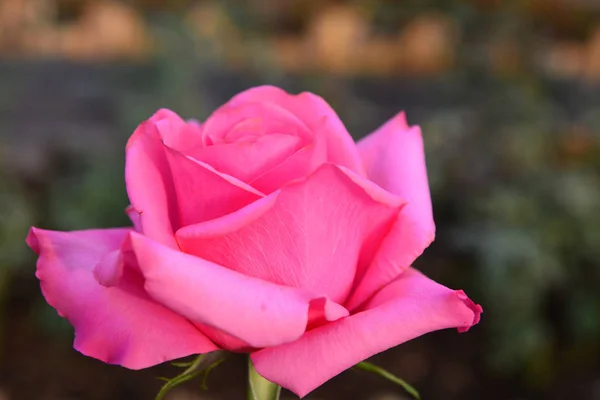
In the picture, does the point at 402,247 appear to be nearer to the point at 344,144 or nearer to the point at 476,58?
the point at 344,144

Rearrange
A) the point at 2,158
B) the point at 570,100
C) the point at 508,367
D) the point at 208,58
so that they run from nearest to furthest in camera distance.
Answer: the point at 508,367
the point at 2,158
the point at 208,58
the point at 570,100

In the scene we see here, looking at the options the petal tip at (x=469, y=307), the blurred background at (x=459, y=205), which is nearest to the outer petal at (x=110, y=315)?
the petal tip at (x=469, y=307)

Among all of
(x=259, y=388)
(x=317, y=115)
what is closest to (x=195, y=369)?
(x=259, y=388)

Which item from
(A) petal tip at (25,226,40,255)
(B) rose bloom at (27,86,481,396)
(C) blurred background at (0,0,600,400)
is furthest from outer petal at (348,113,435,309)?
(C) blurred background at (0,0,600,400)

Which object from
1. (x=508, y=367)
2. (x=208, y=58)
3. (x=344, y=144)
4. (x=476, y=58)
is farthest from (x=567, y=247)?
(x=344, y=144)

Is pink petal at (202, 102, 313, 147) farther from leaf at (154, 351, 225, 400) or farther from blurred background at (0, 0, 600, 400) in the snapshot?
blurred background at (0, 0, 600, 400)

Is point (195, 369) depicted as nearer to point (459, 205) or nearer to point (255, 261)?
point (255, 261)
